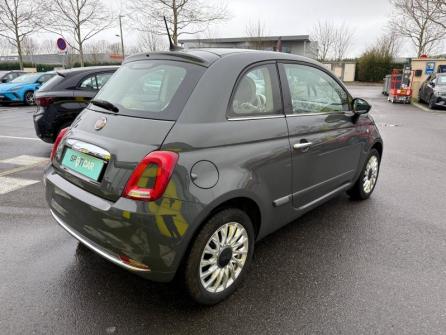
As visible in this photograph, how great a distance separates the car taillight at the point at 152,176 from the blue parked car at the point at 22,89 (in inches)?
534

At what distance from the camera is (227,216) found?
2336 millimetres

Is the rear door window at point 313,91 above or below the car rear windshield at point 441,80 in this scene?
above

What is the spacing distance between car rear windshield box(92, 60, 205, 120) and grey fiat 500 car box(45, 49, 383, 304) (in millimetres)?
10

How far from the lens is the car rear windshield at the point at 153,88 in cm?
231

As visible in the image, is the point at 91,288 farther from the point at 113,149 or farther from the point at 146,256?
the point at 113,149

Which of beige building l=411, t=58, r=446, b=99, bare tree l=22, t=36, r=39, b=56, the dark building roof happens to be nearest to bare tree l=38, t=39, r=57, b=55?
bare tree l=22, t=36, r=39, b=56

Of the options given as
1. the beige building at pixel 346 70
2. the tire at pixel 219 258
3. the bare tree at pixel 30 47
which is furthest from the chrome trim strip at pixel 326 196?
the bare tree at pixel 30 47

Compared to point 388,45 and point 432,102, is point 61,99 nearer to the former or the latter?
point 432,102

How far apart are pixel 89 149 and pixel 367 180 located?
3358 millimetres

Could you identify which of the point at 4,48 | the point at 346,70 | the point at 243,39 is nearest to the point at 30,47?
the point at 4,48

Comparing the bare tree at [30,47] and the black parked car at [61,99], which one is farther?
the bare tree at [30,47]

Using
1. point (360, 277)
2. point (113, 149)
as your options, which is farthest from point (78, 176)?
point (360, 277)

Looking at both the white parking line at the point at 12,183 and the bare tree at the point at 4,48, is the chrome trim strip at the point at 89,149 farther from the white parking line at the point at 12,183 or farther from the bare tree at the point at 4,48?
the bare tree at the point at 4,48

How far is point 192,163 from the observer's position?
6.94ft
